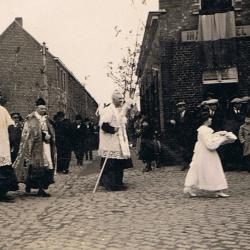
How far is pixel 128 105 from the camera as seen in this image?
10.9 metres

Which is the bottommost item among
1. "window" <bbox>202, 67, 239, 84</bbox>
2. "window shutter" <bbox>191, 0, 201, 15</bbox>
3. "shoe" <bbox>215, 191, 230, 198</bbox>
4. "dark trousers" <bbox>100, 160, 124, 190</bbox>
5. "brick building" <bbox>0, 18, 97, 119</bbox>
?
"shoe" <bbox>215, 191, 230, 198</bbox>

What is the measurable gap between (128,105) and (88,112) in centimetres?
5409

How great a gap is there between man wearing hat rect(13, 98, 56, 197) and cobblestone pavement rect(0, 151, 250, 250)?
0.33 metres

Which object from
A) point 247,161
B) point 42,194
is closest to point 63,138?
point 247,161

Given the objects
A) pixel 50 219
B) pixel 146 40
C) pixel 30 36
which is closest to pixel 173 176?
pixel 50 219

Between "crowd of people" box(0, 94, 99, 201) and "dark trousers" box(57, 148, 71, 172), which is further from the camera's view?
"dark trousers" box(57, 148, 71, 172)

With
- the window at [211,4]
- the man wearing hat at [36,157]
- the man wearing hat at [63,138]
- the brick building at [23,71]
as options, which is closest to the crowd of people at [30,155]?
the man wearing hat at [36,157]

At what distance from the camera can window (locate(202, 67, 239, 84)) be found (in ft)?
51.6

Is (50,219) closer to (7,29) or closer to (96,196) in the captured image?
(96,196)

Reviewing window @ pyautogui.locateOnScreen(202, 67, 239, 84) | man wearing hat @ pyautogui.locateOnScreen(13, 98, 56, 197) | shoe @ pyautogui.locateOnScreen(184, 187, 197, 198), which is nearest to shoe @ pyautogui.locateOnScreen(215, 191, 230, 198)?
shoe @ pyautogui.locateOnScreen(184, 187, 197, 198)

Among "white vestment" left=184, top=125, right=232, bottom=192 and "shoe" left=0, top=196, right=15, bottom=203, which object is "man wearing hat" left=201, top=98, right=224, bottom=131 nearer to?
"white vestment" left=184, top=125, right=232, bottom=192

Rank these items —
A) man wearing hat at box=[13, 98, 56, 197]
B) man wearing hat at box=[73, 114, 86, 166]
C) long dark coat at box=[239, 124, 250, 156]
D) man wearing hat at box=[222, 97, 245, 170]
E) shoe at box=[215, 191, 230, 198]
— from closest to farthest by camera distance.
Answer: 1. shoe at box=[215, 191, 230, 198]
2. man wearing hat at box=[13, 98, 56, 197]
3. long dark coat at box=[239, 124, 250, 156]
4. man wearing hat at box=[222, 97, 245, 170]
5. man wearing hat at box=[73, 114, 86, 166]

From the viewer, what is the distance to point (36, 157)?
993 centimetres

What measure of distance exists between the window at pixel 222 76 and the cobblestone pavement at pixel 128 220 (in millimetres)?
5458
